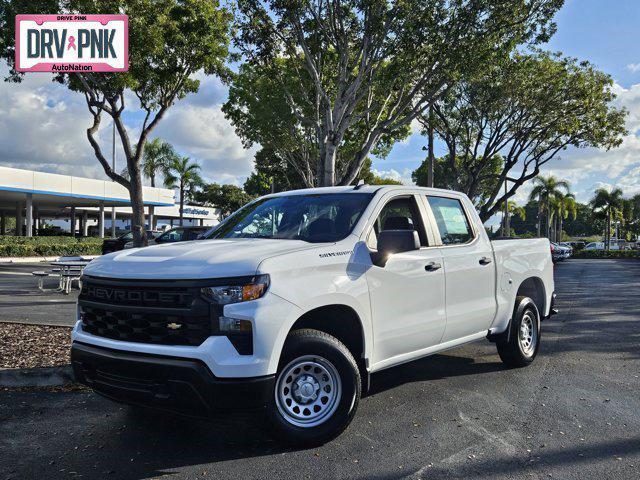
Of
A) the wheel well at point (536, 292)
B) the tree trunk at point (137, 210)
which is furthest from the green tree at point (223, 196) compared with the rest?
the wheel well at point (536, 292)

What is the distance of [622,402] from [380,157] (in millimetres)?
25490

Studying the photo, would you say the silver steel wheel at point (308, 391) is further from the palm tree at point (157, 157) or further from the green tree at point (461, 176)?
the palm tree at point (157, 157)

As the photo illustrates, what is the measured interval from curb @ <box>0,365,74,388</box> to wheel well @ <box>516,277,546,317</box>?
5.20m

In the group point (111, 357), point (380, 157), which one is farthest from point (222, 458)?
point (380, 157)

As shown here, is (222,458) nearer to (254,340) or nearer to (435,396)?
(254,340)

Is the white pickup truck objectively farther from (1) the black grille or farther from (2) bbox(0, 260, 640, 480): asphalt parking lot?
(2) bbox(0, 260, 640, 480): asphalt parking lot

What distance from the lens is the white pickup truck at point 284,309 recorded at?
370 cm

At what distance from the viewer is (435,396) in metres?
5.43

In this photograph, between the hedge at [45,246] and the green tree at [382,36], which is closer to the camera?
the green tree at [382,36]

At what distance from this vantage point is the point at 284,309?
12.7ft

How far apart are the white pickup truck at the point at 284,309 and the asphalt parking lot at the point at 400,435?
0.36 m

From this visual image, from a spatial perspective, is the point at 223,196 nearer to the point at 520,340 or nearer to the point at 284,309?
the point at 520,340

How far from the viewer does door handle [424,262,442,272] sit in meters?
5.10

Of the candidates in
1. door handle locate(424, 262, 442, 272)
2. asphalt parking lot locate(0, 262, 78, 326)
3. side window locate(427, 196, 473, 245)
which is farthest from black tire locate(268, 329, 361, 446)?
asphalt parking lot locate(0, 262, 78, 326)
